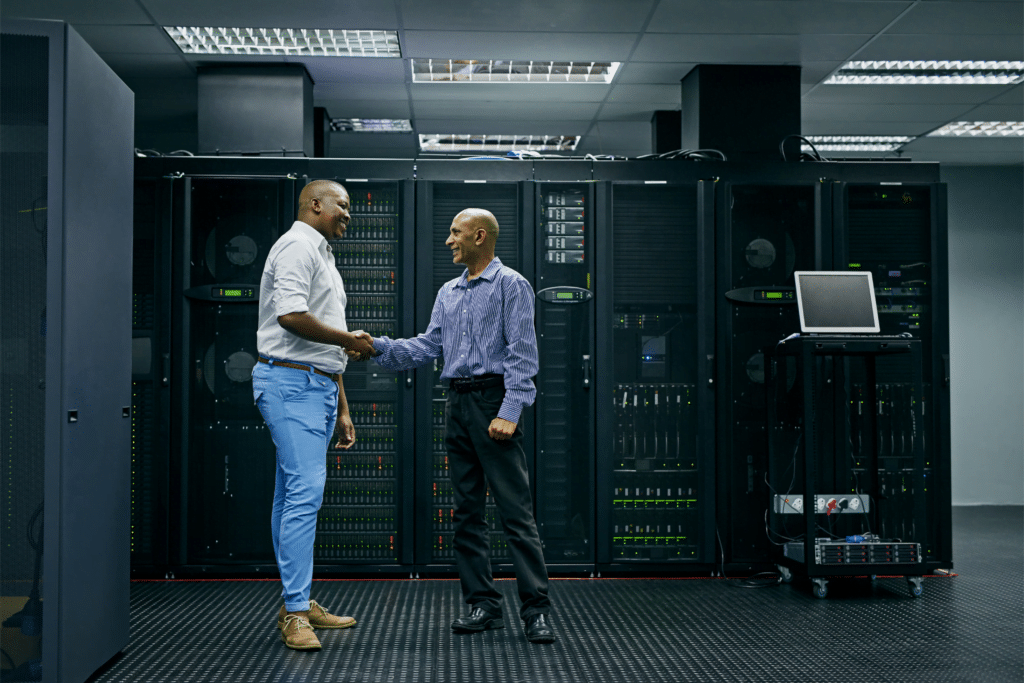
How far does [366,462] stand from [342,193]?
160 cm

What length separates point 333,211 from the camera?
315cm

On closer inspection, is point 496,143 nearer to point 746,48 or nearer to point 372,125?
point 372,125

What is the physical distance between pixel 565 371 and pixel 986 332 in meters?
5.03

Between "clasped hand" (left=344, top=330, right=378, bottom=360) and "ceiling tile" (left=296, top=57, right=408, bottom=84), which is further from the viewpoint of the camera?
"ceiling tile" (left=296, top=57, right=408, bottom=84)

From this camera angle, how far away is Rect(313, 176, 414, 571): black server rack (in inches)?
163

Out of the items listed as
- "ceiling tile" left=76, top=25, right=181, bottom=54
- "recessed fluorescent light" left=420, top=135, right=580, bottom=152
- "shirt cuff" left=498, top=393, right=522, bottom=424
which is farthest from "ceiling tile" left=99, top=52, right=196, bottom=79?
"shirt cuff" left=498, top=393, right=522, bottom=424

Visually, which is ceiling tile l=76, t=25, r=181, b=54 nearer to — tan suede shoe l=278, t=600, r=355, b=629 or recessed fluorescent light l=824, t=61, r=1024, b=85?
tan suede shoe l=278, t=600, r=355, b=629

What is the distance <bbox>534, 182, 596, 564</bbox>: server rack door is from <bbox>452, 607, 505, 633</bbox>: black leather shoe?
3.38 feet

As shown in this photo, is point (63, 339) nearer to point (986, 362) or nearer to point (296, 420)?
point (296, 420)

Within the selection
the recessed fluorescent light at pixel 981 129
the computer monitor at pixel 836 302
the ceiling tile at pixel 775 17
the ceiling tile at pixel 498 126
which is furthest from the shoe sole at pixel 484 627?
the recessed fluorescent light at pixel 981 129

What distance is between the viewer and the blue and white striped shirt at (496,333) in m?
2.97

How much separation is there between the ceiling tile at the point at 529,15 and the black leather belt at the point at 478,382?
2.07 metres

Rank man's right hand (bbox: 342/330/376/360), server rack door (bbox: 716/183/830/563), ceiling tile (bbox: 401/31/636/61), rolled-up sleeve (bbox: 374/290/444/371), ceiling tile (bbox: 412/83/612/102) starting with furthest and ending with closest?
ceiling tile (bbox: 412/83/612/102)
ceiling tile (bbox: 401/31/636/61)
server rack door (bbox: 716/183/830/563)
rolled-up sleeve (bbox: 374/290/444/371)
man's right hand (bbox: 342/330/376/360)

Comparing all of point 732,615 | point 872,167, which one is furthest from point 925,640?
point 872,167
